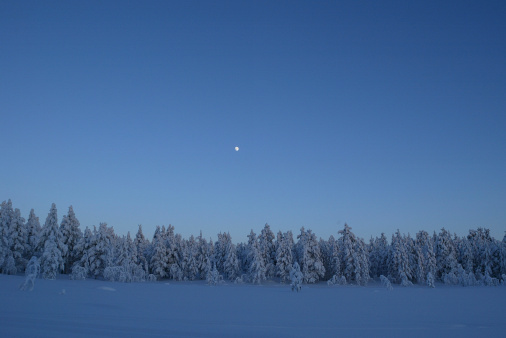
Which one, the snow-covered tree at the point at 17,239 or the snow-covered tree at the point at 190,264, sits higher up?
the snow-covered tree at the point at 17,239

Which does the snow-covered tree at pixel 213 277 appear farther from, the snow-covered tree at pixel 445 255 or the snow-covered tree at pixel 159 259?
the snow-covered tree at pixel 445 255

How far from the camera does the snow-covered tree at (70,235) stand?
56781 millimetres

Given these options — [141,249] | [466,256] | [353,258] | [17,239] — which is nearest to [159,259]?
[141,249]

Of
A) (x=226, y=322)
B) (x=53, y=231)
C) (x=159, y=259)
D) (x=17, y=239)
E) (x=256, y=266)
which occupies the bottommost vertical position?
(x=256, y=266)

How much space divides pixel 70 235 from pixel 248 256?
35984 millimetres

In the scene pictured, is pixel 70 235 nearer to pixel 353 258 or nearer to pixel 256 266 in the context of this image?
pixel 256 266

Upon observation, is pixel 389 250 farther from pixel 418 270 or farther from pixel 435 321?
pixel 435 321

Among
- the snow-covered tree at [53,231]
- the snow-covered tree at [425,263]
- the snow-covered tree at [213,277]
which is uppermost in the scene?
the snow-covered tree at [53,231]

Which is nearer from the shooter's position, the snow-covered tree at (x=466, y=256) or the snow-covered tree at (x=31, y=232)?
the snow-covered tree at (x=31, y=232)

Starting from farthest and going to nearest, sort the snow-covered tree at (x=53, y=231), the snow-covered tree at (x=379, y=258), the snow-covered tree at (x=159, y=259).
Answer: the snow-covered tree at (x=379, y=258) → the snow-covered tree at (x=159, y=259) → the snow-covered tree at (x=53, y=231)

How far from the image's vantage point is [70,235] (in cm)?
5731

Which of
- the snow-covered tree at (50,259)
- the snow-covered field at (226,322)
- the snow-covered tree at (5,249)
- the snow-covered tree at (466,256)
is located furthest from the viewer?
the snow-covered tree at (466,256)

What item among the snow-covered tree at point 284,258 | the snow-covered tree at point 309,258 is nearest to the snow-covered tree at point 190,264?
the snow-covered tree at point 284,258

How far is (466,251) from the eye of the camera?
251 ft
